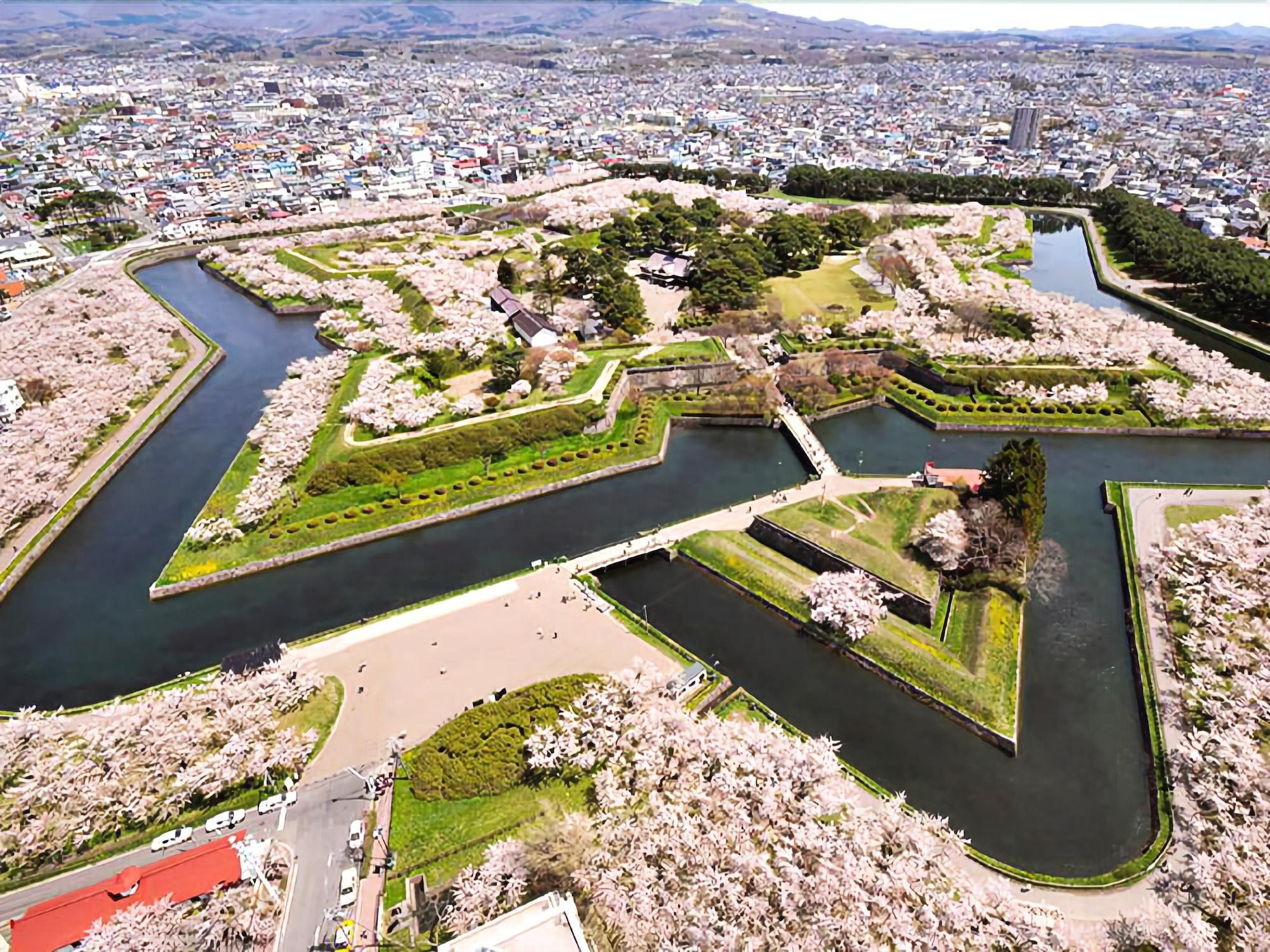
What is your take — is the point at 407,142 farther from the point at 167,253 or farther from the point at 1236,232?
the point at 1236,232

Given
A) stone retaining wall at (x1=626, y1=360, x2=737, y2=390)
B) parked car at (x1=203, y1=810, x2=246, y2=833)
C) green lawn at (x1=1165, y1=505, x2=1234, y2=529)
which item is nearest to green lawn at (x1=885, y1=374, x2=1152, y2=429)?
green lawn at (x1=1165, y1=505, x2=1234, y2=529)

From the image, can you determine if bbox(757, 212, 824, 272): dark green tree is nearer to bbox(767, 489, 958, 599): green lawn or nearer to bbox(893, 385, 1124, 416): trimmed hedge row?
bbox(893, 385, 1124, 416): trimmed hedge row

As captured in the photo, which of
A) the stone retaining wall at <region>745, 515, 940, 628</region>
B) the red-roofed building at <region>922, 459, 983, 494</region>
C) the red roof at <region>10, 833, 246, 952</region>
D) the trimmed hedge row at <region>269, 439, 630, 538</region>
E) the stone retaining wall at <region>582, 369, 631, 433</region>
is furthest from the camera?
the stone retaining wall at <region>582, 369, 631, 433</region>

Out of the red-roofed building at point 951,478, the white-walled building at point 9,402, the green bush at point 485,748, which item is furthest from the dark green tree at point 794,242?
the white-walled building at point 9,402

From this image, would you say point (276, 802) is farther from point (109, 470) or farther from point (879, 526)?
point (109, 470)

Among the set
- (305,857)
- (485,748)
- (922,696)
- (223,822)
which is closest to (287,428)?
(223,822)

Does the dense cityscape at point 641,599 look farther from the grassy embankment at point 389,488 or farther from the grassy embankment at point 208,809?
the grassy embankment at point 389,488
